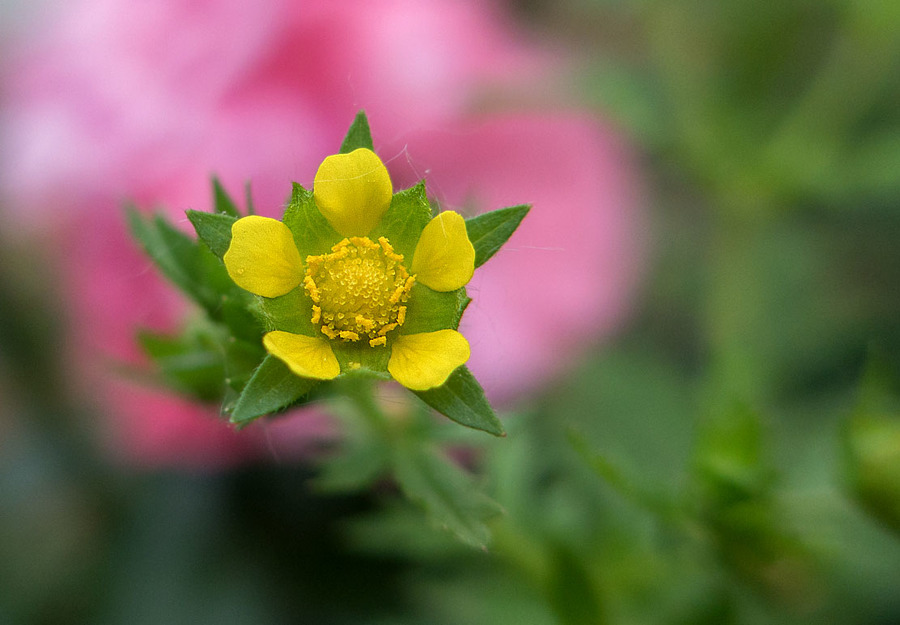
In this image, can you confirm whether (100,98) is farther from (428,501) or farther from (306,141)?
(428,501)

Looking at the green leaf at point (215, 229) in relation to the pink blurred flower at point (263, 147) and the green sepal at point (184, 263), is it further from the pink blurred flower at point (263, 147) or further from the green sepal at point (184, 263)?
the pink blurred flower at point (263, 147)

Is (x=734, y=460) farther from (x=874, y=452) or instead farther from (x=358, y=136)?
(x=358, y=136)

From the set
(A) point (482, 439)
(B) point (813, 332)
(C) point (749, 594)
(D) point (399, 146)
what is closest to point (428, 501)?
(A) point (482, 439)

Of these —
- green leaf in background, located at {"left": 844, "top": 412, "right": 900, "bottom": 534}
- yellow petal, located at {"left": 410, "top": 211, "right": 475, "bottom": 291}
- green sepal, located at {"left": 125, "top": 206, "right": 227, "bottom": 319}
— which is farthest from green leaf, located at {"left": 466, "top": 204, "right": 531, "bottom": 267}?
green leaf in background, located at {"left": 844, "top": 412, "right": 900, "bottom": 534}

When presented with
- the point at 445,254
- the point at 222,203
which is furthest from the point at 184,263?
the point at 445,254

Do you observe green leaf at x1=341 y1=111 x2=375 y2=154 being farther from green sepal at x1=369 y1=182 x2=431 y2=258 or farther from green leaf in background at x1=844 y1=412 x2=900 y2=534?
green leaf in background at x1=844 y1=412 x2=900 y2=534

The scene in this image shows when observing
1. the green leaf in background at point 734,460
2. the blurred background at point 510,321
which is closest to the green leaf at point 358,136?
the blurred background at point 510,321
